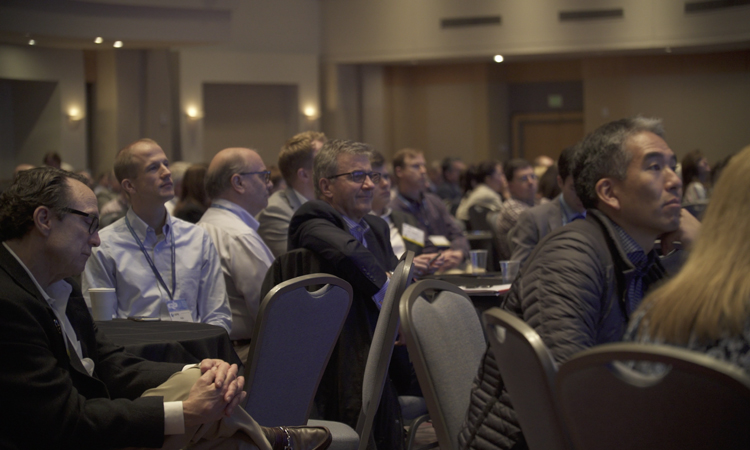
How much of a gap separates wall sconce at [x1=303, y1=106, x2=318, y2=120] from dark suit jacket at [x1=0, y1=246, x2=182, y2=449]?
13394 mm

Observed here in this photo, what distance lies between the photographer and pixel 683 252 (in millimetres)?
2354

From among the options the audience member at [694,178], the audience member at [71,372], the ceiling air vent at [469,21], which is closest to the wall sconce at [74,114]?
the ceiling air vent at [469,21]

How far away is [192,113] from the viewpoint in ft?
45.7

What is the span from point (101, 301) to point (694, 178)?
7.84 metres

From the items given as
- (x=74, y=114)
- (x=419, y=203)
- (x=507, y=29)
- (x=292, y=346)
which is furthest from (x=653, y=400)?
(x=74, y=114)

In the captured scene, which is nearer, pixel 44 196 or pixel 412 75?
pixel 44 196

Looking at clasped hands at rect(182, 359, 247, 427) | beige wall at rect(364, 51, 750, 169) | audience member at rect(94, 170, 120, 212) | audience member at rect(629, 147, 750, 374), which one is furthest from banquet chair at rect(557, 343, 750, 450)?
beige wall at rect(364, 51, 750, 169)

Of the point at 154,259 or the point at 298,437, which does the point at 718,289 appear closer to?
the point at 298,437

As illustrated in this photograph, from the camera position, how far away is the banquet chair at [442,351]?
1709 millimetres

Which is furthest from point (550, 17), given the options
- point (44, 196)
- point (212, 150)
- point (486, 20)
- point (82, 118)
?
point (44, 196)

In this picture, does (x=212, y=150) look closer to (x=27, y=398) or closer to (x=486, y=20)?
(x=486, y=20)

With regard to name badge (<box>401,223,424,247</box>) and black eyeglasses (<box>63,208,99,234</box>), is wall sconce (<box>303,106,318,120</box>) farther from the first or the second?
black eyeglasses (<box>63,208,99,234</box>)

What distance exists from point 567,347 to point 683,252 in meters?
0.98

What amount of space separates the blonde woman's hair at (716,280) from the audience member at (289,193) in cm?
308
